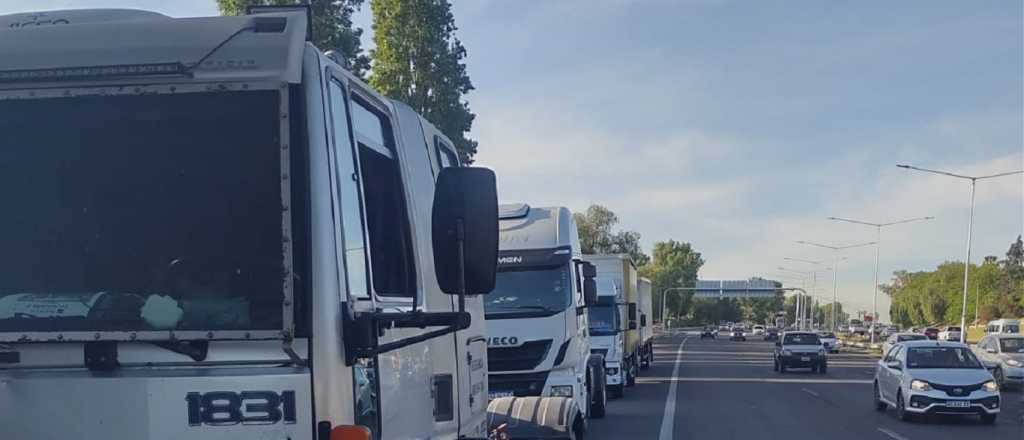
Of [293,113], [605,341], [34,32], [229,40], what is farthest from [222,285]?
[605,341]

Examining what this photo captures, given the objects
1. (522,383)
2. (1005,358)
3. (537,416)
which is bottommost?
(1005,358)

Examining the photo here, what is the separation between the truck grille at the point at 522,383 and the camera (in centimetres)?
1409

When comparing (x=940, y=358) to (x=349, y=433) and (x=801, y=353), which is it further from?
(x=349, y=433)

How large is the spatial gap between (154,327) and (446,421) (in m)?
1.71

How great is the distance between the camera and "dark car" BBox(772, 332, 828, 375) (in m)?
38.8

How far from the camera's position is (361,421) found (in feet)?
9.94

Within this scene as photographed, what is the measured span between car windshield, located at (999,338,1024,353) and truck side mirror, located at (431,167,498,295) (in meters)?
30.6

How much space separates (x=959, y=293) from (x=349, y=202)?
138 meters

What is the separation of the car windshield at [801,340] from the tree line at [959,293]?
6332 centimetres

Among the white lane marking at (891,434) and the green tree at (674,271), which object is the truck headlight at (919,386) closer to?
the white lane marking at (891,434)

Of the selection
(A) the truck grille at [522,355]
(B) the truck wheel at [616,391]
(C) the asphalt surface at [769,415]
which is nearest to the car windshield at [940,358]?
(C) the asphalt surface at [769,415]

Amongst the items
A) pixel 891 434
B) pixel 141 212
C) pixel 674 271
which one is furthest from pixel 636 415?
pixel 674 271

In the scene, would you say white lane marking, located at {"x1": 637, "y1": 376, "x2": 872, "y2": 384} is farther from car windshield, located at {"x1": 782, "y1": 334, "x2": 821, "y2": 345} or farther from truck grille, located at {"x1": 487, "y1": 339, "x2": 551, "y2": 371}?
truck grille, located at {"x1": 487, "y1": 339, "x2": 551, "y2": 371}

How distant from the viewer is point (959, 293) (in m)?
130
